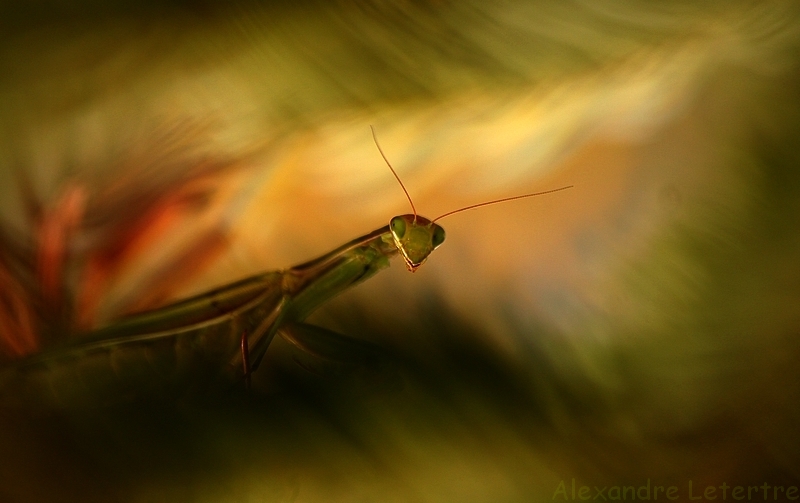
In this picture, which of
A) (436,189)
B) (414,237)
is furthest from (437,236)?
(436,189)

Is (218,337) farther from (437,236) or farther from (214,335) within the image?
(437,236)

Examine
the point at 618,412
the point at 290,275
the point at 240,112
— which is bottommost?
the point at 618,412

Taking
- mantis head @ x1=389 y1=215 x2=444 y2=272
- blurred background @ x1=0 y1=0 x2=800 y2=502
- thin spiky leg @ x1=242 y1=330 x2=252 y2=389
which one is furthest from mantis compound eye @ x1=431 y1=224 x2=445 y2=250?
thin spiky leg @ x1=242 y1=330 x2=252 y2=389

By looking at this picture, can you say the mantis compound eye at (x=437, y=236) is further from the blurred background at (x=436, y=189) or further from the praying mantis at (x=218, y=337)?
the blurred background at (x=436, y=189)

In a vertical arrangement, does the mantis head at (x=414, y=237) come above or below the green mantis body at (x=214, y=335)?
above

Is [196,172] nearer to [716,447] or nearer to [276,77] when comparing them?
[276,77]

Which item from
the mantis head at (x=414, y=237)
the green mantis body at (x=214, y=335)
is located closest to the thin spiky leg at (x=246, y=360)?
the green mantis body at (x=214, y=335)

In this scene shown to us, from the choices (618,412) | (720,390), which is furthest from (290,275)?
(720,390)

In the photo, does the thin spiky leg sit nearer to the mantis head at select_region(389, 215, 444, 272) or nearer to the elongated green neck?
the elongated green neck
